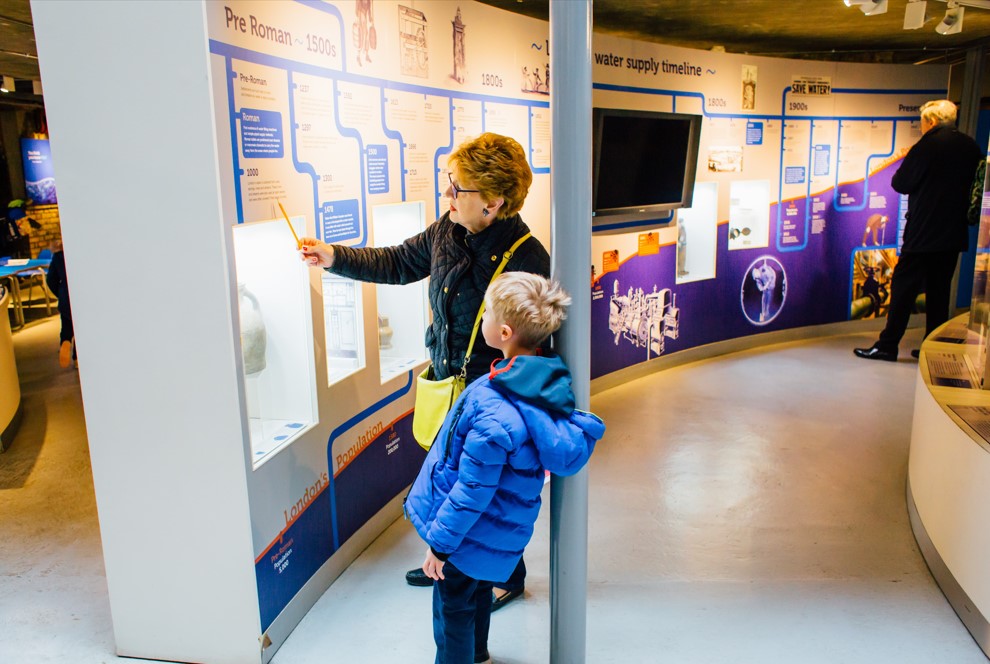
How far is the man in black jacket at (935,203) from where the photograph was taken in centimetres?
638

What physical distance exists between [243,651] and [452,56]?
9.46ft

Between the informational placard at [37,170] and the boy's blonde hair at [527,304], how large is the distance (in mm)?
12589

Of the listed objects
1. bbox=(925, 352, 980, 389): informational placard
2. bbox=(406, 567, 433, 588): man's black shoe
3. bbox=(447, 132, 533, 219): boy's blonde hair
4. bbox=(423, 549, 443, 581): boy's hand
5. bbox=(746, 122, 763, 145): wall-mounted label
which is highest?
bbox=(746, 122, 763, 145): wall-mounted label

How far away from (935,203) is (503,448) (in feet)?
18.8

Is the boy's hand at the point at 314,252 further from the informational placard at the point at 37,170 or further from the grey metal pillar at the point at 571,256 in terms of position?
the informational placard at the point at 37,170

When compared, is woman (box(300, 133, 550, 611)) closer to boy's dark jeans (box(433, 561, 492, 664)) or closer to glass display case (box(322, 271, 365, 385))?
glass display case (box(322, 271, 365, 385))

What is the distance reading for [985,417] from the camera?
10.3 feet

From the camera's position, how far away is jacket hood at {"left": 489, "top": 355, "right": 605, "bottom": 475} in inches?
82.0

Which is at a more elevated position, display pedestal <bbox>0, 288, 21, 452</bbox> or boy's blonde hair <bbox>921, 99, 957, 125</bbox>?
boy's blonde hair <bbox>921, 99, 957, 125</bbox>

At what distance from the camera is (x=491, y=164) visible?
2609 mm

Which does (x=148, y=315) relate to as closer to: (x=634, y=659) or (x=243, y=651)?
(x=243, y=651)

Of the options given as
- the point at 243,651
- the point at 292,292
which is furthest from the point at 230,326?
the point at 243,651

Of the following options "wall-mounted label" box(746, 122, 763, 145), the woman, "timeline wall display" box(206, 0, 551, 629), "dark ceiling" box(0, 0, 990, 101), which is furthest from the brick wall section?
the woman

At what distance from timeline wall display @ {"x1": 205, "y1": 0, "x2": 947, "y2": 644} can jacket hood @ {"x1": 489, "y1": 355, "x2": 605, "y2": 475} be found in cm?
104
